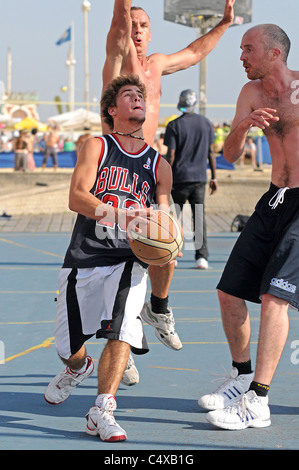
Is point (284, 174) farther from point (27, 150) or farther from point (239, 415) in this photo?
point (27, 150)

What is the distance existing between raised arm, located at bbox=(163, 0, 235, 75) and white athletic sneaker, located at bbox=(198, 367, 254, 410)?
234 cm

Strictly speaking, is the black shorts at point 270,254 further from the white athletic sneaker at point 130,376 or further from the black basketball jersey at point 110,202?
the white athletic sneaker at point 130,376

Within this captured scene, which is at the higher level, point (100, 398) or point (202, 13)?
point (202, 13)

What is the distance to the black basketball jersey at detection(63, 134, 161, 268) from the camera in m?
4.83

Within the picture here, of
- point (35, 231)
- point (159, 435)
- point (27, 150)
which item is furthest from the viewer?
point (27, 150)

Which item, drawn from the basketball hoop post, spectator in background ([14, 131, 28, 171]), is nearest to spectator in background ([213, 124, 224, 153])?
the basketball hoop post

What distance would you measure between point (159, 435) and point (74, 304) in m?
0.87

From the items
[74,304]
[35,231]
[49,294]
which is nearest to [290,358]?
[74,304]

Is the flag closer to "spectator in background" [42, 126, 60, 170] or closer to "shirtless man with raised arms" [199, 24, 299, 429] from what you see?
"spectator in background" [42, 126, 60, 170]

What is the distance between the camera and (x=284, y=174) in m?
4.89

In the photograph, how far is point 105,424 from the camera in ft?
14.4

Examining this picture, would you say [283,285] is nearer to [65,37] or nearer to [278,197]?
[278,197]

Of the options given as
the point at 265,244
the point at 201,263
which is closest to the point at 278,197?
the point at 265,244

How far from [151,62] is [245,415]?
8.74ft
